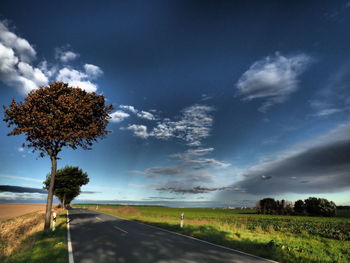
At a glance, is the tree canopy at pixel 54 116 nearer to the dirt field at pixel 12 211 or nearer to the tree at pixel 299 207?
the dirt field at pixel 12 211

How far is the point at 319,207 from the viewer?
83.9 m

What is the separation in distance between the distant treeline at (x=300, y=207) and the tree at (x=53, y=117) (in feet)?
292

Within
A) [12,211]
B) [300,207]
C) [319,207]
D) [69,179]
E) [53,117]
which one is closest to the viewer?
[53,117]

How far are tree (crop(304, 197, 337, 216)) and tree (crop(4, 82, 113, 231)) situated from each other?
308 feet

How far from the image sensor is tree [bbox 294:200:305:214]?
88.0 metres

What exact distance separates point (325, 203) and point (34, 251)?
99.9 metres

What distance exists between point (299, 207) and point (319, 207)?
7.09m

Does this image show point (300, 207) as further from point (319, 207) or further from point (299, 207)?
point (319, 207)

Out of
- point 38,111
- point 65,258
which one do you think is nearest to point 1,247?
point 65,258

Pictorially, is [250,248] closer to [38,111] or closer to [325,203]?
[38,111]

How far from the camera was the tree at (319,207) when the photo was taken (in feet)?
272

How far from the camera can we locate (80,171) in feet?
167

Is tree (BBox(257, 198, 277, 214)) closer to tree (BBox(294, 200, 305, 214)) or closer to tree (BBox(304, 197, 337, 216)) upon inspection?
tree (BBox(294, 200, 305, 214))

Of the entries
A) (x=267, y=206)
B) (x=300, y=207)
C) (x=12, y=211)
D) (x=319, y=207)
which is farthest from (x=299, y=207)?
(x=12, y=211)
